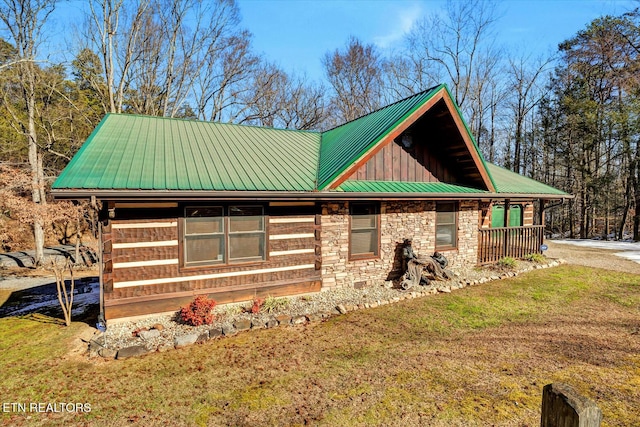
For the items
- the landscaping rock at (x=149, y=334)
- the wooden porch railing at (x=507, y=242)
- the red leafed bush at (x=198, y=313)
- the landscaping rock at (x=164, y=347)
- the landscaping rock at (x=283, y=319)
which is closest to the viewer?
the landscaping rock at (x=164, y=347)

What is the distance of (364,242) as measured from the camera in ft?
34.2

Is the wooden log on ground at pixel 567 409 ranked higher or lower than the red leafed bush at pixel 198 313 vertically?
higher

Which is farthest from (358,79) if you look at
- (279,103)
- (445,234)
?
(445,234)

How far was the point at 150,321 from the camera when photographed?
25.0ft

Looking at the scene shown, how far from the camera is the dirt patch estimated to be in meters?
13.2

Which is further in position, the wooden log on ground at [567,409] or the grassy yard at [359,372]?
the grassy yard at [359,372]

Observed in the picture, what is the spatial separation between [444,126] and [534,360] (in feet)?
26.0

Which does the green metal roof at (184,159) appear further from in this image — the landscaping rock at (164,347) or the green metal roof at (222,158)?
the landscaping rock at (164,347)

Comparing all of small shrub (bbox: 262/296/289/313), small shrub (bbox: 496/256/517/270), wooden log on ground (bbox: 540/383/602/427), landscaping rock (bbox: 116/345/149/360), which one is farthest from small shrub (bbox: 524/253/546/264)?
landscaping rock (bbox: 116/345/149/360)

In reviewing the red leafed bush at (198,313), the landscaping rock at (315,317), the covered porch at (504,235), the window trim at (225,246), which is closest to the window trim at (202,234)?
the window trim at (225,246)

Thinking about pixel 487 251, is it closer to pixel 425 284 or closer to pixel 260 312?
pixel 425 284

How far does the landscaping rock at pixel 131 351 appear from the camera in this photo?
6.24 m

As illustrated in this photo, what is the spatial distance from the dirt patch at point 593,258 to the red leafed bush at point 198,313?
15138 millimetres

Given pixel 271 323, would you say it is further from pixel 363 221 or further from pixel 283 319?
pixel 363 221
